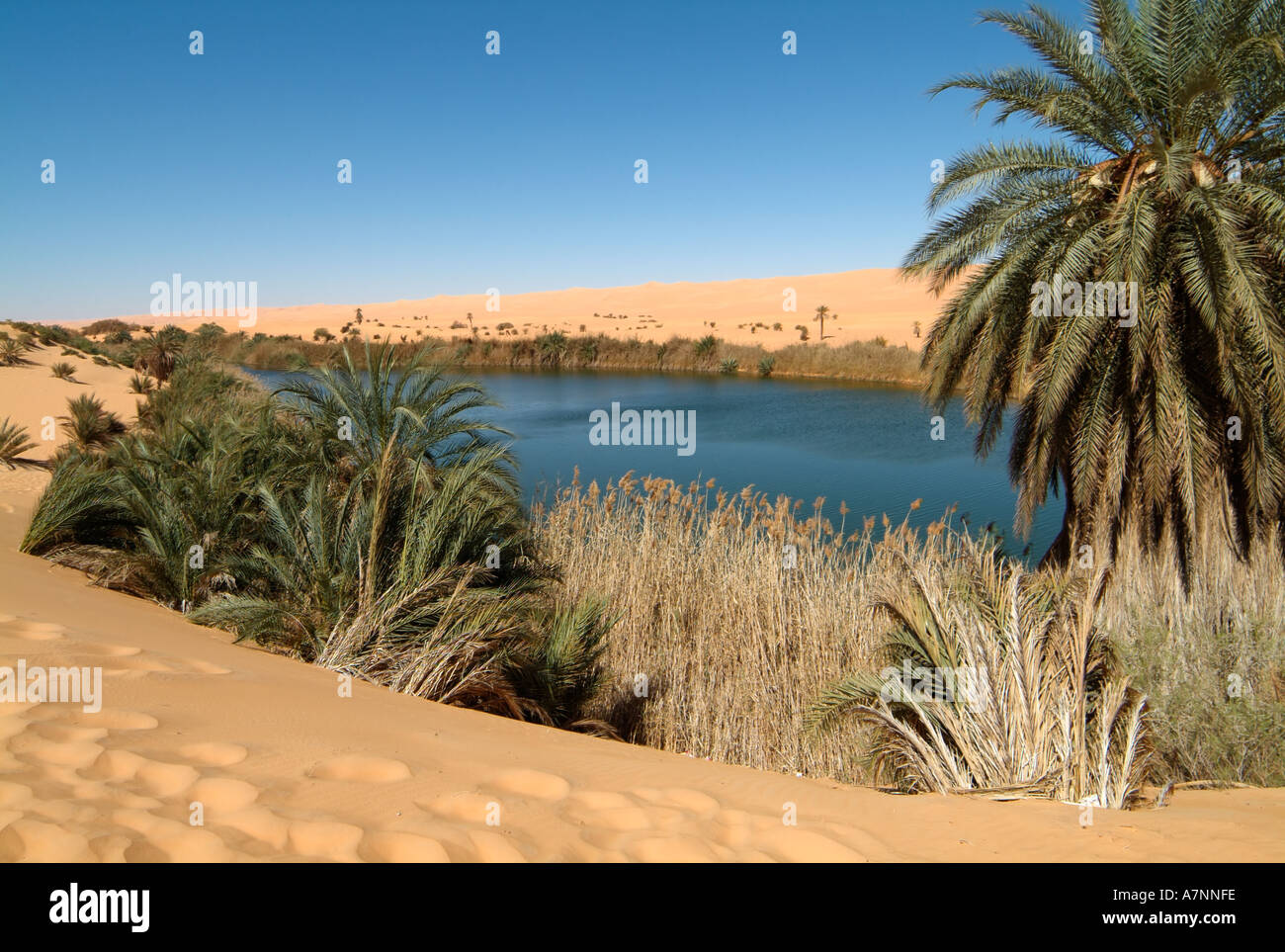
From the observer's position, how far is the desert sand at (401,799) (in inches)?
99.3

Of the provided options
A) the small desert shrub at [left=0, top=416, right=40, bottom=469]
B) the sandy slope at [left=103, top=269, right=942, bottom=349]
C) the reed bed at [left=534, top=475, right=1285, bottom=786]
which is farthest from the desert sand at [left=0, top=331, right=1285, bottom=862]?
the sandy slope at [left=103, top=269, right=942, bottom=349]

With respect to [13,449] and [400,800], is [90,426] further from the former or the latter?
[400,800]

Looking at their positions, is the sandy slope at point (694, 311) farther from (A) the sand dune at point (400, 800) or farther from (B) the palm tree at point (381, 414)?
(A) the sand dune at point (400, 800)

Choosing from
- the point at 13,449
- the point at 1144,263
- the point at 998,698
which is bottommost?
the point at 998,698

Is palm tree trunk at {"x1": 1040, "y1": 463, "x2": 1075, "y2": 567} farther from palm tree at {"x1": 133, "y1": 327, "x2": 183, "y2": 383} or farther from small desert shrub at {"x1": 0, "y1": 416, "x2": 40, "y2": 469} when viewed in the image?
palm tree at {"x1": 133, "y1": 327, "x2": 183, "y2": 383}

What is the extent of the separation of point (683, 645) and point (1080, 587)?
153 inches

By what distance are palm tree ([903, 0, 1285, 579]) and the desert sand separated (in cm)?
410

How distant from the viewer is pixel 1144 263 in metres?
7.04

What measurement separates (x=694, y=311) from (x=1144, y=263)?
85192 mm

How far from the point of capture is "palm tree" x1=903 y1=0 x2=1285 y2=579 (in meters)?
6.92

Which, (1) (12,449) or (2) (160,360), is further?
(2) (160,360)

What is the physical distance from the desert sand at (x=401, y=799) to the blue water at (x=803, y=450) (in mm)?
5844

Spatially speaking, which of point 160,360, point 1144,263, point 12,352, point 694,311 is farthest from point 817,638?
point 694,311
